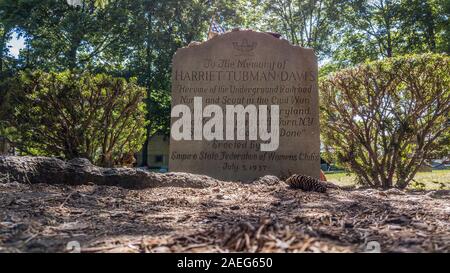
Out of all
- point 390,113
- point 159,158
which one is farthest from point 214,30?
point 159,158

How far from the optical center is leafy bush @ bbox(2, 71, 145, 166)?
6961 mm

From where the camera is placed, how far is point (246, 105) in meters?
6.86

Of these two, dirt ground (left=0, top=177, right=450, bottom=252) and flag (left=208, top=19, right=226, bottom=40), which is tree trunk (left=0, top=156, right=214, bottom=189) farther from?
flag (left=208, top=19, right=226, bottom=40)

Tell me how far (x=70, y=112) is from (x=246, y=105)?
296 centimetres

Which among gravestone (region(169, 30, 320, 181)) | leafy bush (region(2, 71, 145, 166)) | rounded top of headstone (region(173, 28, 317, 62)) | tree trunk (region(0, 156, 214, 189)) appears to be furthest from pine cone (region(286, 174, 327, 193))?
leafy bush (region(2, 71, 145, 166))

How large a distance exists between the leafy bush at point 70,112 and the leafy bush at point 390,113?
3.62 meters

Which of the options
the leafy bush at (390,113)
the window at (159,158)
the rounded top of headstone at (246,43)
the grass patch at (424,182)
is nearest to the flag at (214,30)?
the rounded top of headstone at (246,43)

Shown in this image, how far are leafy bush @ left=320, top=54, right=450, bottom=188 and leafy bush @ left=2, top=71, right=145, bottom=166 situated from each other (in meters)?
3.62

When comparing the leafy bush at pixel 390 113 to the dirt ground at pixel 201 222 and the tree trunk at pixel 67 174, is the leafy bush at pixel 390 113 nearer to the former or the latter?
the dirt ground at pixel 201 222

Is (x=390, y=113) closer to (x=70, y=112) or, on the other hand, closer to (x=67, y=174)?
(x=67, y=174)
